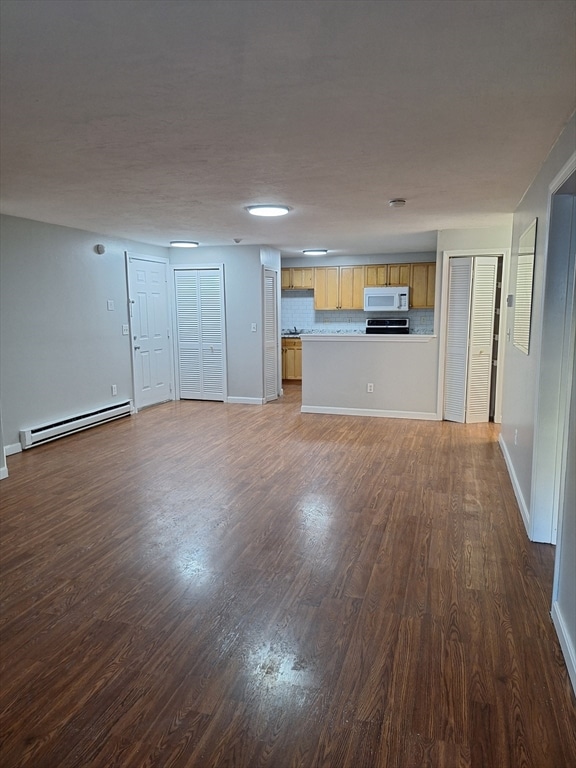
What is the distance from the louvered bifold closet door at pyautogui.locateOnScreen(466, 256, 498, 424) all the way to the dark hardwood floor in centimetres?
187

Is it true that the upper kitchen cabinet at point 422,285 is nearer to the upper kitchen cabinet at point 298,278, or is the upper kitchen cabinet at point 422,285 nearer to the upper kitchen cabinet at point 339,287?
the upper kitchen cabinet at point 339,287

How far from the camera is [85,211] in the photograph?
446 cm

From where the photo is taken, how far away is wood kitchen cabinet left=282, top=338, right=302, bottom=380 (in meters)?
9.06

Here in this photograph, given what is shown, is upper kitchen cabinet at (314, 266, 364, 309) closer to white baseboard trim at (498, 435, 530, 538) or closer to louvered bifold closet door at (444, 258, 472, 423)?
louvered bifold closet door at (444, 258, 472, 423)

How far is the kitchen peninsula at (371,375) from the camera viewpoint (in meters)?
6.12

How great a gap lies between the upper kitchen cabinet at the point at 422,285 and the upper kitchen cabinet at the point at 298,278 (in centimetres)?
181

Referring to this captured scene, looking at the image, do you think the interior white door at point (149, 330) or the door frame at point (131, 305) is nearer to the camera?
the door frame at point (131, 305)

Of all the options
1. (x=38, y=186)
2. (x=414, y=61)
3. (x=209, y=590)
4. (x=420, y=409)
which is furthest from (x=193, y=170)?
(x=420, y=409)

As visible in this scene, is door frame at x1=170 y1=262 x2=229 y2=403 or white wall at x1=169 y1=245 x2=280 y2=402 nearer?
white wall at x1=169 y1=245 x2=280 y2=402

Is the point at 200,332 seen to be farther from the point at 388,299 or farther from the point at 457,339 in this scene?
the point at 457,339

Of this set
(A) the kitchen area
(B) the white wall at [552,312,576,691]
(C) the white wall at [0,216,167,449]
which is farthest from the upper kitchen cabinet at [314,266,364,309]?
(B) the white wall at [552,312,576,691]

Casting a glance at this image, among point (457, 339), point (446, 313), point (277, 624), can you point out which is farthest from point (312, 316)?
point (277, 624)

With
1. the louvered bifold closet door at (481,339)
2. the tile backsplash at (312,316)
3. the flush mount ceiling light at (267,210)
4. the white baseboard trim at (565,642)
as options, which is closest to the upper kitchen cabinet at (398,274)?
the tile backsplash at (312,316)

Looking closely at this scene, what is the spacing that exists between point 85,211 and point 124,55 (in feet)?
10.2
